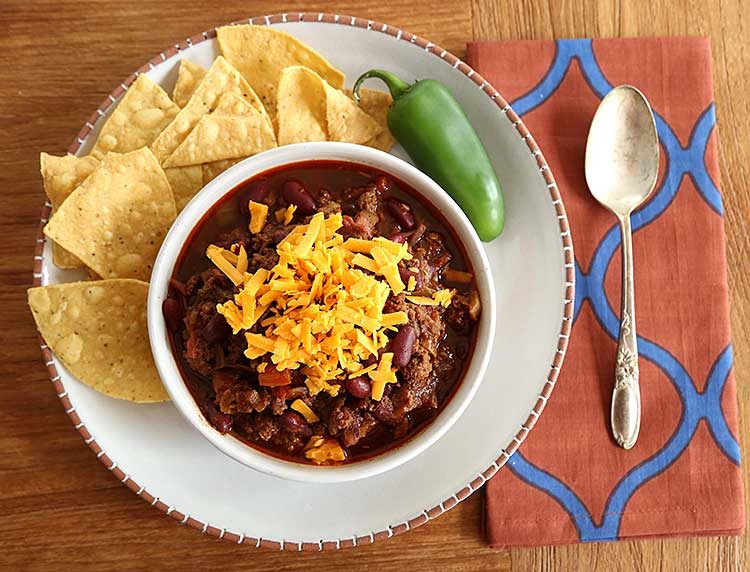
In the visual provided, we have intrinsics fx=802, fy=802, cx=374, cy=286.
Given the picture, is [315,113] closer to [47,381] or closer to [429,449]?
[429,449]

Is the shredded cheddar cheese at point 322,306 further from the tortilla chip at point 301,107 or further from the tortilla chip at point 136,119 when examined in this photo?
the tortilla chip at point 136,119

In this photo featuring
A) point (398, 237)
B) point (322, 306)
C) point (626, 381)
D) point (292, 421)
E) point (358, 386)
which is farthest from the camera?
point (626, 381)

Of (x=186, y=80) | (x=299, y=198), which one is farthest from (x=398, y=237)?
(x=186, y=80)

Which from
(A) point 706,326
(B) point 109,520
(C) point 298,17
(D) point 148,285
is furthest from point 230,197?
Answer: (A) point 706,326

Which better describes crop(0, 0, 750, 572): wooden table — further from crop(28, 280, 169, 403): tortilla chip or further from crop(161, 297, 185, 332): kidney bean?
crop(161, 297, 185, 332): kidney bean

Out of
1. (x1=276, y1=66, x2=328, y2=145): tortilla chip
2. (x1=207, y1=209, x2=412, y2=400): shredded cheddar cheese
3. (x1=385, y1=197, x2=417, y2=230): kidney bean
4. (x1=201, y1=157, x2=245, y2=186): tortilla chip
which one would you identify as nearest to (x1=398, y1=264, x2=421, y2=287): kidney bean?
Result: (x1=207, y1=209, x2=412, y2=400): shredded cheddar cheese

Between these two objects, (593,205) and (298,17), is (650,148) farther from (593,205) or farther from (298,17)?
(298,17)
